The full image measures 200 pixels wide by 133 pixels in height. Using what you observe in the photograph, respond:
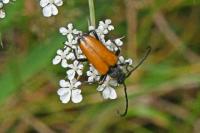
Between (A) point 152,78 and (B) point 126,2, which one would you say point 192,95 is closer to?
(A) point 152,78

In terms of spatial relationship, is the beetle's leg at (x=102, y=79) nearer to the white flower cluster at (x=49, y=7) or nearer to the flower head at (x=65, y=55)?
the flower head at (x=65, y=55)

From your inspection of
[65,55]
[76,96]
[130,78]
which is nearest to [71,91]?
[76,96]

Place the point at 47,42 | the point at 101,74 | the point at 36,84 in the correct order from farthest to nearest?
the point at 36,84 → the point at 47,42 → the point at 101,74

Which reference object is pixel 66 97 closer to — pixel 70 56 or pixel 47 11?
pixel 70 56

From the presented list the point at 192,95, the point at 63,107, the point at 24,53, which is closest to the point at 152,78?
A: the point at 192,95

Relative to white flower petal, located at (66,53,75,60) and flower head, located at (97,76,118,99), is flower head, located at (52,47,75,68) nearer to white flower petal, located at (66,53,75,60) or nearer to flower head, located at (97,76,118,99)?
white flower petal, located at (66,53,75,60)

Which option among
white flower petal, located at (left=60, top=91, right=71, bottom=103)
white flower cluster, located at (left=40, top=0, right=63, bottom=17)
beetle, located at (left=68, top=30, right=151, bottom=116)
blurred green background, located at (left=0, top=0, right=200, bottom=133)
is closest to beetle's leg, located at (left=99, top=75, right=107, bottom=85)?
beetle, located at (left=68, top=30, right=151, bottom=116)

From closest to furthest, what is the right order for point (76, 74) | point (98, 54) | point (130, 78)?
point (98, 54) < point (76, 74) < point (130, 78)

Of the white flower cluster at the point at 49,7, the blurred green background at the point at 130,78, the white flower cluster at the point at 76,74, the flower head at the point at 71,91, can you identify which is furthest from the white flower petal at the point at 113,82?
the blurred green background at the point at 130,78
